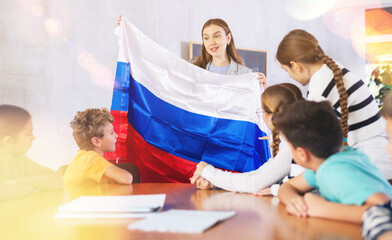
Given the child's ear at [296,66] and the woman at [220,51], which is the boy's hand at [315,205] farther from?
the woman at [220,51]

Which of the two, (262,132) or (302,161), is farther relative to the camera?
(262,132)

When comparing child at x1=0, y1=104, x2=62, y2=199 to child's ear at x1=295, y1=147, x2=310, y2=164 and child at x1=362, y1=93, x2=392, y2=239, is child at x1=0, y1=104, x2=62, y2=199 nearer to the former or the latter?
child's ear at x1=295, y1=147, x2=310, y2=164

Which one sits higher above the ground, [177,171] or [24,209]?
[24,209]

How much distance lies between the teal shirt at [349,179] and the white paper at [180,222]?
258mm

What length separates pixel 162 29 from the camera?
149 inches

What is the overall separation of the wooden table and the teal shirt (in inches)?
2.9

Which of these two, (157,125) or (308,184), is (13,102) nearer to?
(157,125)

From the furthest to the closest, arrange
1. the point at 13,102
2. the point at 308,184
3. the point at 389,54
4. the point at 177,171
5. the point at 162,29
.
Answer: the point at 389,54 → the point at 162,29 → the point at 13,102 → the point at 177,171 → the point at 308,184

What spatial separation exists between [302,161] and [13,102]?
7.96ft

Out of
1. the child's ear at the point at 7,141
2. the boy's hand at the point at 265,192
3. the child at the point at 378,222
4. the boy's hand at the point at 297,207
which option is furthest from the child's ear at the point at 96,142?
the child at the point at 378,222

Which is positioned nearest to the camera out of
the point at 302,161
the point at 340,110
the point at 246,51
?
the point at 302,161

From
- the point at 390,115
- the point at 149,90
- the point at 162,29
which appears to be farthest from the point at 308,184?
the point at 162,29

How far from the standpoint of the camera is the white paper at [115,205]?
1029 mm

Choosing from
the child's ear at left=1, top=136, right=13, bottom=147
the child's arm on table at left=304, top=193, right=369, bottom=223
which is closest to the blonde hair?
the child's ear at left=1, top=136, right=13, bottom=147
